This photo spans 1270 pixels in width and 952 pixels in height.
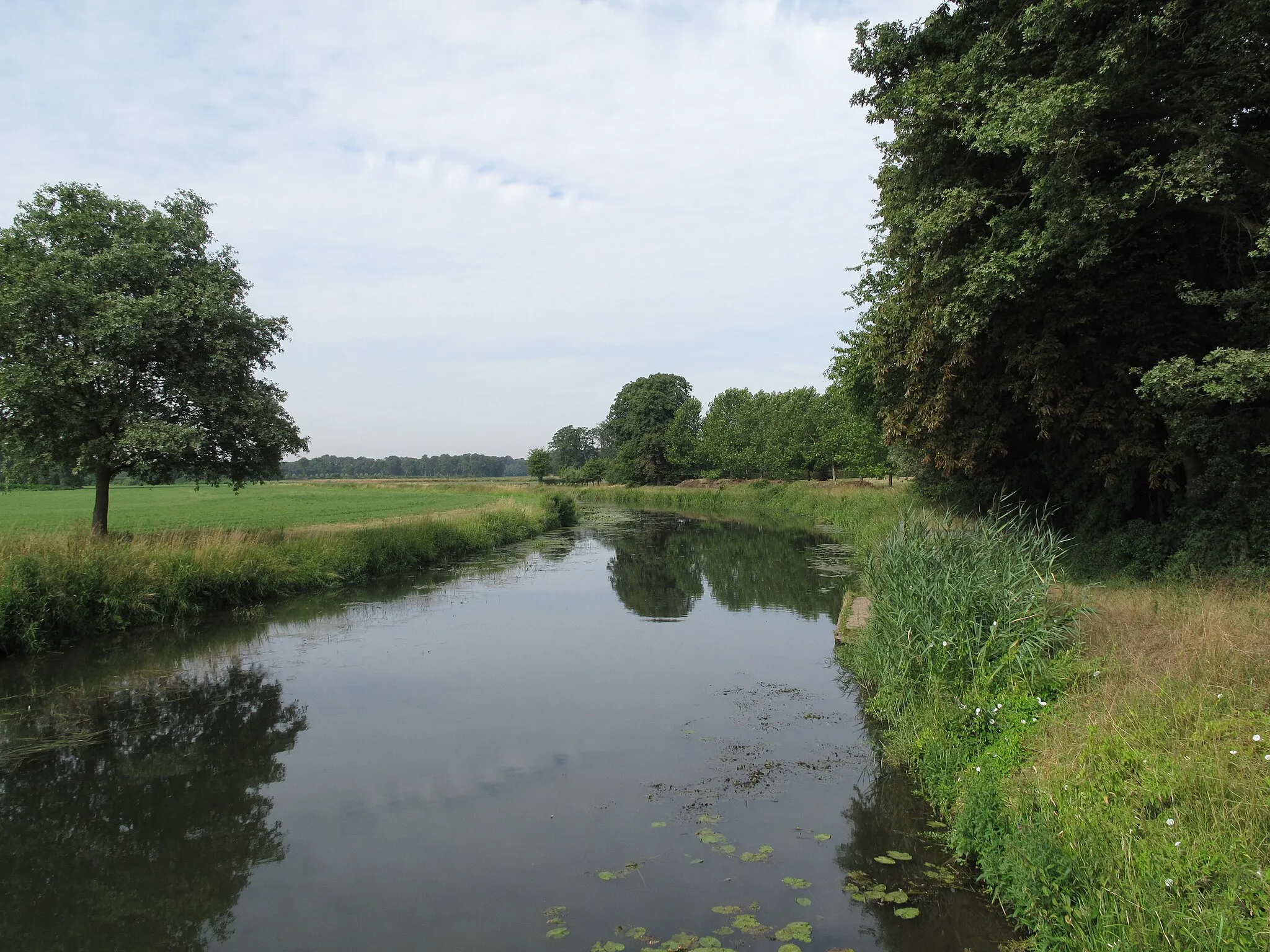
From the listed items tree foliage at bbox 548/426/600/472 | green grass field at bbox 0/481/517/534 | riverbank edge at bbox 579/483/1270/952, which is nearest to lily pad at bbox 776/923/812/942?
riverbank edge at bbox 579/483/1270/952

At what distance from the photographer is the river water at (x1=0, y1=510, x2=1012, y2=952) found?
5102mm

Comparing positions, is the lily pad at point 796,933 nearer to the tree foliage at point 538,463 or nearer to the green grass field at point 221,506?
the green grass field at point 221,506

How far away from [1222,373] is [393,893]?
9.76m

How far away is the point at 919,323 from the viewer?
12.2 meters

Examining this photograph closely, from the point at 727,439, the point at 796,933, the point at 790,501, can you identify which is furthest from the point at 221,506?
the point at 727,439

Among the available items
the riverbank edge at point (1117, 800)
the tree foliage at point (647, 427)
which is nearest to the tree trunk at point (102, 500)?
the riverbank edge at point (1117, 800)

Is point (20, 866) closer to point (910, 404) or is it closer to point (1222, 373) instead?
point (1222, 373)

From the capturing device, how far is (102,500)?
16438mm

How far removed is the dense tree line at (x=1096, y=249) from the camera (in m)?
8.81

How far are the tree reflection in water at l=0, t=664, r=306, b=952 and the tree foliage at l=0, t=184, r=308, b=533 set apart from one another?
698 cm

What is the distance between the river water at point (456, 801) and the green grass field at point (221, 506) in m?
7.84

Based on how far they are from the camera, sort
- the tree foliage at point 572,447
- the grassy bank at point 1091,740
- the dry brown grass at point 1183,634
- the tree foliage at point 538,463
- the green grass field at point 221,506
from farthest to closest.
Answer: the tree foliage at point 572,447 → the tree foliage at point 538,463 → the green grass field at point 221,506 → the dry brown grass at point 1183,634 → the grassy bank at point 1091,740

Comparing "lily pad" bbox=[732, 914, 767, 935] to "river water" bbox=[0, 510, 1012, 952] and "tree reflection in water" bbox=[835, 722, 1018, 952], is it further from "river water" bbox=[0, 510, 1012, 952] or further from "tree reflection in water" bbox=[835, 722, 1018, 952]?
"tree reflection in water" bbox=[835, 722, 1018, 952]

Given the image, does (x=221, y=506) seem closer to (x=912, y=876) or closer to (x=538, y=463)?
(x=912, y=876)
